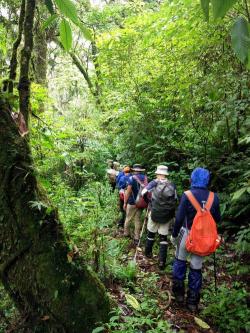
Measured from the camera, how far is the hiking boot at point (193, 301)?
5438mm

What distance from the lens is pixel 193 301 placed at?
5473 millimetres

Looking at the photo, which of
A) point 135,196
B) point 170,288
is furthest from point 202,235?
point 135,196

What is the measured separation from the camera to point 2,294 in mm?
4812

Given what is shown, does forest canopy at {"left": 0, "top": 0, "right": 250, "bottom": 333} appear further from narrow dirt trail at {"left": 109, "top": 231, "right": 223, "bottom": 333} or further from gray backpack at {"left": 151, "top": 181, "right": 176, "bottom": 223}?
gray backpack at {"left": 151, "top": 181, "right": 176, "bottom": 223}

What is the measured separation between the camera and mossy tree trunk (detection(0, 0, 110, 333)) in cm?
334

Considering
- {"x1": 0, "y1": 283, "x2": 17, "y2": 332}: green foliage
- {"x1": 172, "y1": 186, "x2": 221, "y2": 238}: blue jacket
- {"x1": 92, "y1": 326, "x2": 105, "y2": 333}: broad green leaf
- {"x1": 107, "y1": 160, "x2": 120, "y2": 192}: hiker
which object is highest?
{"x1": 107, "y1": 160, "x2": 120, "y2": 192}: hiker

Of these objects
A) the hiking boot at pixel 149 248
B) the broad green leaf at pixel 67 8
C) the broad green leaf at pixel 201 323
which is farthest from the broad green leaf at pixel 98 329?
the hiking boot at pixel 149 248

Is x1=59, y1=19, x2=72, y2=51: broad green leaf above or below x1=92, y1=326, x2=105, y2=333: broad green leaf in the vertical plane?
above

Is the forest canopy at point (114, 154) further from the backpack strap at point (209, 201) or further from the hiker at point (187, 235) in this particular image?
the backpack strap at point (209, 201)

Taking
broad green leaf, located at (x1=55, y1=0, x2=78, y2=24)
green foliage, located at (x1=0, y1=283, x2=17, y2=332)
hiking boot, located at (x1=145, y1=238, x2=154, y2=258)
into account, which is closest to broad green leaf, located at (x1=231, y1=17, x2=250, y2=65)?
broad green leaf, located at (x1=55, y1=0, x2=78, y2=24)

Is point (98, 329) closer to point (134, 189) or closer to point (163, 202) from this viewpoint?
point (163, 202)

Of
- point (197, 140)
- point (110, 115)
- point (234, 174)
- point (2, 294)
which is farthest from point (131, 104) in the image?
point (2, 294)

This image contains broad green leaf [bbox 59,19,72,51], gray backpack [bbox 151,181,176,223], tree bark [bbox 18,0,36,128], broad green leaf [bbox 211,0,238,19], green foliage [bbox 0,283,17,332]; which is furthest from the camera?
gray backpack [bbox 151,181,176,223]

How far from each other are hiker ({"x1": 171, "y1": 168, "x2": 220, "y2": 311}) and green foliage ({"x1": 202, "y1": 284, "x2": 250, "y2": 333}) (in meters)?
0.30
